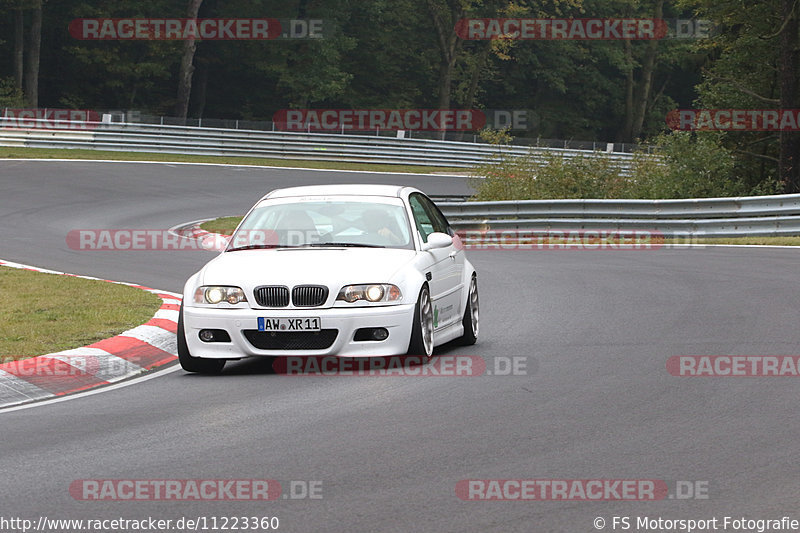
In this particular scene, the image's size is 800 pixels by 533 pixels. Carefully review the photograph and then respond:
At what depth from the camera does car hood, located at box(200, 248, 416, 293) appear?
9.39 m

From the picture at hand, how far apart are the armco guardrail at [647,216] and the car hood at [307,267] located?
14140 mm

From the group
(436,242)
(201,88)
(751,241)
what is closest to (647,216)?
(751,241)

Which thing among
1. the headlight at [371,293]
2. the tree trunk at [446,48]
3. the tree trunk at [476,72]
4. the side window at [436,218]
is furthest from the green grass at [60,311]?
the tree trunk at [476,72]

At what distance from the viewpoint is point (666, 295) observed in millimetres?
14055

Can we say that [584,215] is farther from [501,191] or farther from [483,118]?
[483,118]

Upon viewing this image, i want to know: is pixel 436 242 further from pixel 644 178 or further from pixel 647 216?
pixel 644 178

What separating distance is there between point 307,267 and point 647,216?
1542 cm

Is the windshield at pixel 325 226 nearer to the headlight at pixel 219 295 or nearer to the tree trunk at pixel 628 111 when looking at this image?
the headlight at pixel 219 295

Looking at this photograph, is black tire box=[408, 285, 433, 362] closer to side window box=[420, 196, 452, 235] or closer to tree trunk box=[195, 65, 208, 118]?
side window box=[420, 196, 452, 235]

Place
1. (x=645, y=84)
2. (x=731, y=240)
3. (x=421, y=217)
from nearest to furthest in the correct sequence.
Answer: (x=421, y=217)
(x=731, y=240)
(x=645, y=84)

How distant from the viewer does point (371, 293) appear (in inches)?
371

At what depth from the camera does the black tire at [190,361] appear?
376 inches

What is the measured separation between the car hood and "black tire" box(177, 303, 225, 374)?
0.44 metres

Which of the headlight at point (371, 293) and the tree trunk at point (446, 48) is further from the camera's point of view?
the tree trunk at point (446, 48)
